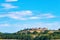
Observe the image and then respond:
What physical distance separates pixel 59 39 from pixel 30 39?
6421mm

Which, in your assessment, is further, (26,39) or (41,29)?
(41,29)

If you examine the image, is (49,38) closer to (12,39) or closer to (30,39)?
(30,39)

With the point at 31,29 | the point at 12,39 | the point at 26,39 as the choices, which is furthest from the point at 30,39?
the point at 31,29

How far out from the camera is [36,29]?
65812 millimetres

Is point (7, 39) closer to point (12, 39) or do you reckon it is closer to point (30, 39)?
point (12, 39)

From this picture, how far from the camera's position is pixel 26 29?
65125mm

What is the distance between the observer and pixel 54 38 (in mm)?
44000

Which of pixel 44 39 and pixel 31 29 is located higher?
pixel 31 29

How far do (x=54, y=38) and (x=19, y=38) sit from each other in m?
7.62

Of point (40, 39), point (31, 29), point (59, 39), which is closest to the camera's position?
point (59, 39)

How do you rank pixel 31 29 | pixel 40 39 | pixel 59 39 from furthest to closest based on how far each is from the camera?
pixel 31 29, pixel 40 39, pixel 59 39

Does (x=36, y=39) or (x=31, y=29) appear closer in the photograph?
(x=36, y=39)

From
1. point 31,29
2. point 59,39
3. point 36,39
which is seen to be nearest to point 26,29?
point 31,29

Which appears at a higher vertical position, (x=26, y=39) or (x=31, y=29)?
(x=31, y=29)
